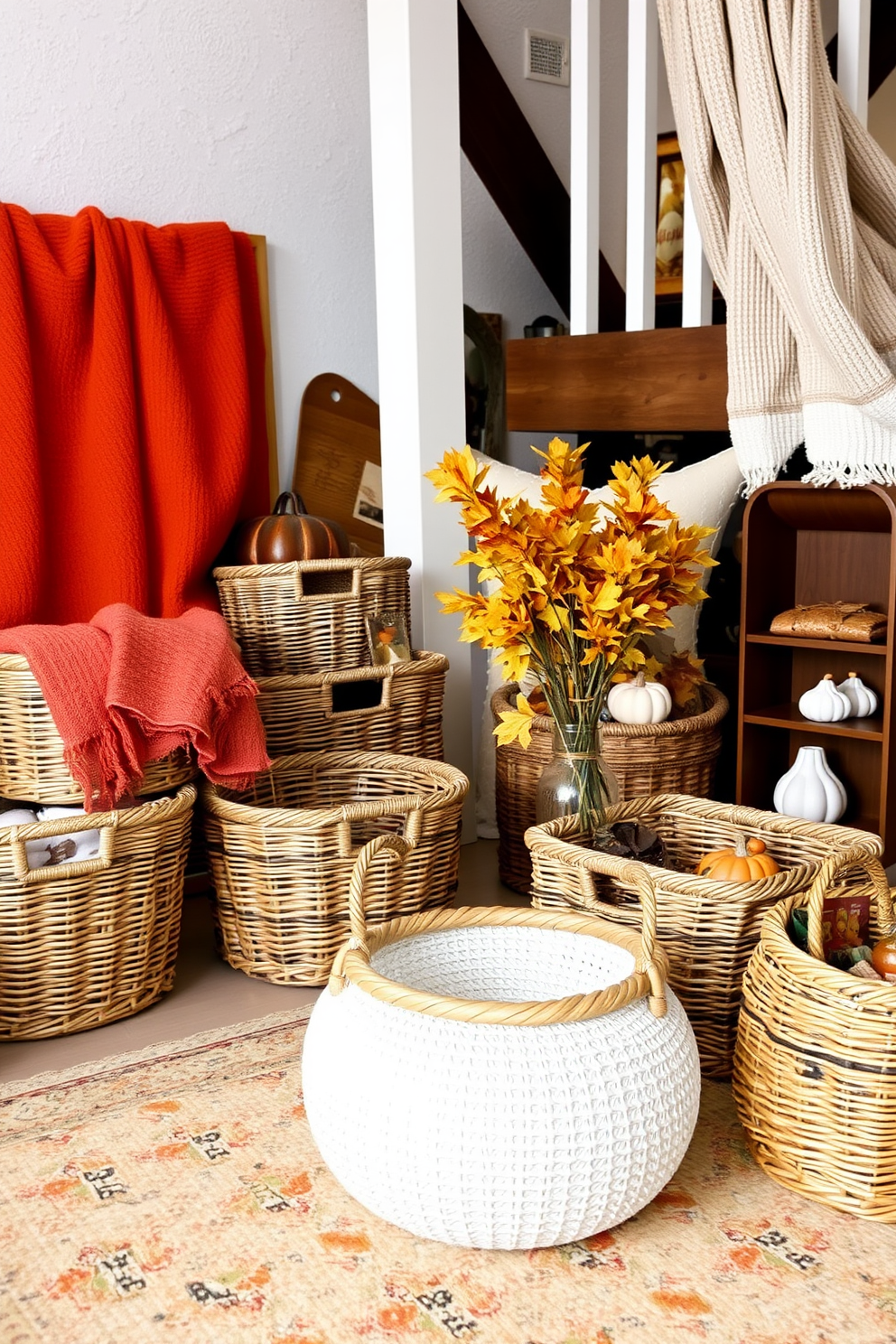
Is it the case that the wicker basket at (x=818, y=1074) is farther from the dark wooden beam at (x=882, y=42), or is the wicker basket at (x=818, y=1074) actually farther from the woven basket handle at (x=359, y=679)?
the dark wooden beam at (x=882, y=42)

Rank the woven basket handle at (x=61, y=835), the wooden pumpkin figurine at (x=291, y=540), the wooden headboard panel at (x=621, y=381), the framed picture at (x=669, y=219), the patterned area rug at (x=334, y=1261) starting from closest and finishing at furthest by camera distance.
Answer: the patterned area rug at (x=334, y=1261), the woven basket handle at (x=61, y=835), the wooden pumpkin figurine at (x=291, y=540), the wooden headboard panel at (x=621, y=381), the framed picture at (x=669, y=219)

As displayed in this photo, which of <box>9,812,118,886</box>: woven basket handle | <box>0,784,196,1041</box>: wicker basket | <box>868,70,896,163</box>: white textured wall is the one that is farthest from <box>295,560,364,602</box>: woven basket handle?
<box>868,70,896,163</box>: white textured wall

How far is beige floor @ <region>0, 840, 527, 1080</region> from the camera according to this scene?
1.73m

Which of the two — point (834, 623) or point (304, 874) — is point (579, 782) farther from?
point (834, 623)

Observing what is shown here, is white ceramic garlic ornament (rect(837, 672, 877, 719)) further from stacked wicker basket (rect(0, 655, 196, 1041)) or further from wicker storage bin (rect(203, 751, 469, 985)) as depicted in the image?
stacked wicker basket (rect(0, 655, 196, 1041))

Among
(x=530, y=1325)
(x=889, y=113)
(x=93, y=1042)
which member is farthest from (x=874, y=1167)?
(x=889, y=113)

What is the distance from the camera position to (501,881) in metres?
2.34

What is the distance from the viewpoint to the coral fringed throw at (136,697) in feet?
5.65

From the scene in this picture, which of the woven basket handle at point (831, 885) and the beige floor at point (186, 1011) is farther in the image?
the beige floor at point (186, 1011)

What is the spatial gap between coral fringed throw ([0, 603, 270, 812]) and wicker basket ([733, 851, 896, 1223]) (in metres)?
0.82

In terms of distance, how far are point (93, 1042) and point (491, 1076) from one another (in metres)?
0.81

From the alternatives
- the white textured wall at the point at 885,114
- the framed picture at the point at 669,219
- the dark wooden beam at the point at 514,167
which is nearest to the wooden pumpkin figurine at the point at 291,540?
the dark wooden beam at the point at 514,167

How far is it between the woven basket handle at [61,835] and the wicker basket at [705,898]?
0.58m

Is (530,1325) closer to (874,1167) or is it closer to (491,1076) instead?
(491,1076)
